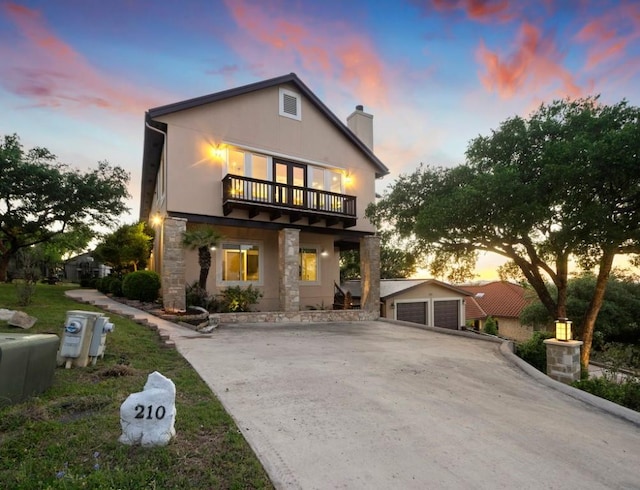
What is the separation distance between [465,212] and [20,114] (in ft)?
54.2

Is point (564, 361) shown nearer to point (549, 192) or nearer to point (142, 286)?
point (549, 192)

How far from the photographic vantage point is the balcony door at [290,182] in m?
13.7

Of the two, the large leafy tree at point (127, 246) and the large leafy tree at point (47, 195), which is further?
the large leafy tree at point (47, 195)

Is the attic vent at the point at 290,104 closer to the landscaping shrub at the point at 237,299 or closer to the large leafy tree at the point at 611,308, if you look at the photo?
the landscaping shrub at the point at 237,299

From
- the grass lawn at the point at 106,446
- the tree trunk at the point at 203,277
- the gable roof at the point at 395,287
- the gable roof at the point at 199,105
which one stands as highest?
the gable roof at the point at 199,105

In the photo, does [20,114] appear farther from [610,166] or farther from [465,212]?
[610,166]

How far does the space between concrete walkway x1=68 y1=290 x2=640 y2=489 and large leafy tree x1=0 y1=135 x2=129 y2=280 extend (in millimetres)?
14294

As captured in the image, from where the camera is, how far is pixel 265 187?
1340 centimetres

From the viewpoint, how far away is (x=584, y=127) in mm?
10344

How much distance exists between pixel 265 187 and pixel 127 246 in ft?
24.5

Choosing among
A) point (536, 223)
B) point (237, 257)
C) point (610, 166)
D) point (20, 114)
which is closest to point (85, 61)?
point (20, 114)

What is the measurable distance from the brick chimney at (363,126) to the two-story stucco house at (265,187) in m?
0.05

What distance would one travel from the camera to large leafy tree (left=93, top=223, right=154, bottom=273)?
51.9 ft

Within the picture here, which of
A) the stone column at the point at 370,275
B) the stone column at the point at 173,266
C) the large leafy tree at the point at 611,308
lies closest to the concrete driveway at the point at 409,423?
the stone column at the point at 173,266
